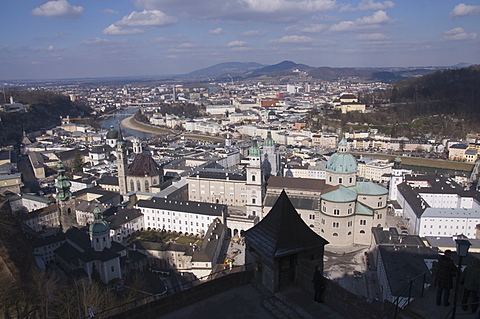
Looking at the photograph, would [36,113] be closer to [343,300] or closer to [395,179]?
[395,179]

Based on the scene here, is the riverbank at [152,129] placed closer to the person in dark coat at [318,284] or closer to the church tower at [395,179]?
the church tower at [395,179]

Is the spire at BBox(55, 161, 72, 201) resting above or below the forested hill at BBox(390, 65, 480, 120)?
below

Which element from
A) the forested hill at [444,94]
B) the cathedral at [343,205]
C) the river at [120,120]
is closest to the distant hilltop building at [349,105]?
the forested hill at [444,94]

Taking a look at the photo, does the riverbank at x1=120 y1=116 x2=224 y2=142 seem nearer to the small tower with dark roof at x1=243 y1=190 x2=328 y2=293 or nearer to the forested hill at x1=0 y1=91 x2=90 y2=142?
the forested hill at x1=0 y1=91 x2=90 y2=142

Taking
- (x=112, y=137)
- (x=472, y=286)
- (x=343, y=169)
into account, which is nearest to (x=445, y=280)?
(x=472, y=286)

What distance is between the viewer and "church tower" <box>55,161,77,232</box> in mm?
23656

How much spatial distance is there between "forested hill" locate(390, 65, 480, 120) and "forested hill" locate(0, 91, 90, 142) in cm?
6912

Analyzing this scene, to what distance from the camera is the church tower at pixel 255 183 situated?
25312 millimetres

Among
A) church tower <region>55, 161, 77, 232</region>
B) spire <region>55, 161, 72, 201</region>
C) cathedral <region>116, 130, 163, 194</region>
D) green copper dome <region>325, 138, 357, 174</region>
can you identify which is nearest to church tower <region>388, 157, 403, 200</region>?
green copper dome <region>325, 138, 357, 174</region>

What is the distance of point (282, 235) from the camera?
6.04 meters

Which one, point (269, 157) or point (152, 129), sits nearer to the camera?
point (269, 157)

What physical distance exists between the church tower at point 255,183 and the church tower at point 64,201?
11897 millimetres

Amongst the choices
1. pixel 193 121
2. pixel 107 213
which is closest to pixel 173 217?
pixel 107 213

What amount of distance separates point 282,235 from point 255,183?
19371mm
